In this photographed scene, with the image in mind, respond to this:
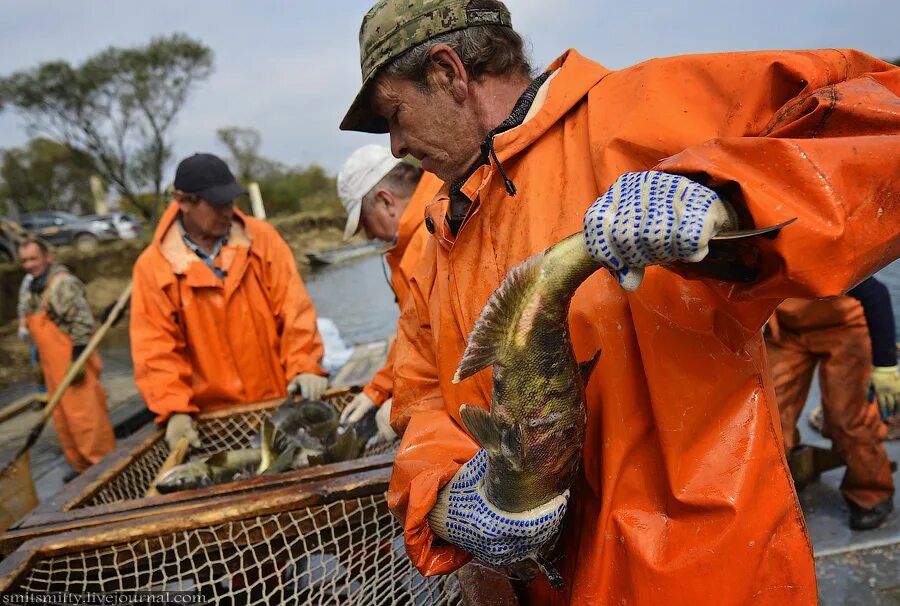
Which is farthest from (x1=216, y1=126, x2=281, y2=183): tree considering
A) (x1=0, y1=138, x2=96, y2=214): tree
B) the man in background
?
the man in background

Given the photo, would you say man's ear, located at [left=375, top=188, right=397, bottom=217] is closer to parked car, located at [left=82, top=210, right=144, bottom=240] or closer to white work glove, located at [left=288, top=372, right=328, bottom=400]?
white work glove, located at [left=288, top=372, right=328, bottom=400]

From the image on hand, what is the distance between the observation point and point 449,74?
65.9 inches

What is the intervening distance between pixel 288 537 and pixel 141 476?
1212 millimetres

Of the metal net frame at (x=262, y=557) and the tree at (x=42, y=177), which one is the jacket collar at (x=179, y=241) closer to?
the metal net frame at (x=262, y=557)

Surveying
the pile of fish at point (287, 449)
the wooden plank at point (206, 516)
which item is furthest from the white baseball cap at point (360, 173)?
the wooden plank at point (206, 516)

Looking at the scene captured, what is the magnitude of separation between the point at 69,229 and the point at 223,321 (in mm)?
27439

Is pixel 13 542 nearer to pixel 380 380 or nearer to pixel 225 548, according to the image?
pixel 225 548

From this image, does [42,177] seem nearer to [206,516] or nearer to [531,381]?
[206,516]

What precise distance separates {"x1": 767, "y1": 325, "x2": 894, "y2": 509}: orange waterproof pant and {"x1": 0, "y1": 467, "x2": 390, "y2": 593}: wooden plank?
317 centimetres

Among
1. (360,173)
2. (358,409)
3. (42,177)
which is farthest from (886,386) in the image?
(42,177)

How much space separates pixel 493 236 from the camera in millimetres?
1562

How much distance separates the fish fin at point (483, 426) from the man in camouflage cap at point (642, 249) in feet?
0.07

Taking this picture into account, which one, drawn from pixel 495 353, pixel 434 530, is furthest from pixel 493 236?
pixel 434 530

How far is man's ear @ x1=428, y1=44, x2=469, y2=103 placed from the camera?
1641 mm
